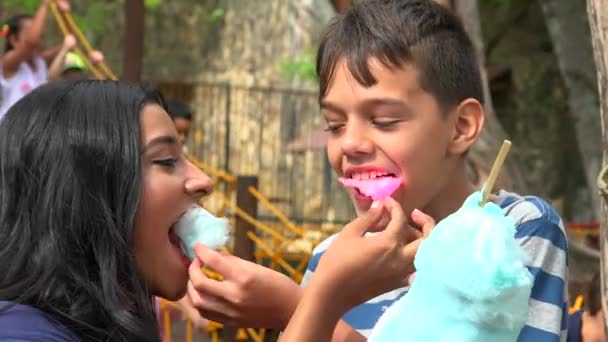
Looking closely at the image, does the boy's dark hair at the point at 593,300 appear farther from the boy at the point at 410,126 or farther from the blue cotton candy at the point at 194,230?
the blue cotton candy at the point at 194,230

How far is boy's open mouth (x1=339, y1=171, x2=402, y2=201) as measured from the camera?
95.7 inches

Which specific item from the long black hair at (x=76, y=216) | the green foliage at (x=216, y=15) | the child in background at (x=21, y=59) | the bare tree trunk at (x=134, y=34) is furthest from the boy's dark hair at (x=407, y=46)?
the green foliage at (x=216, y=15)

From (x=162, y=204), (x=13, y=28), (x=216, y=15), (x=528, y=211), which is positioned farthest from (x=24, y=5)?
(x=528, y=211)

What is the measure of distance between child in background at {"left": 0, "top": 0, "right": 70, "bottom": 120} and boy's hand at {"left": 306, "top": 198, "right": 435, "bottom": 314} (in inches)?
248

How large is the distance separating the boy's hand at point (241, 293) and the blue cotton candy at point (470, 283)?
384 mm

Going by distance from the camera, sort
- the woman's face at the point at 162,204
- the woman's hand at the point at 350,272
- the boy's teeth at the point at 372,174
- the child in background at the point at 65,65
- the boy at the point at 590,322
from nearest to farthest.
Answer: the woman's hand at the point at 350,272, the woman's face at the point at 162,204, the boy's teeth at the point at 372,174, the boy at the point at 590,322, the child in background at the point at 65,65

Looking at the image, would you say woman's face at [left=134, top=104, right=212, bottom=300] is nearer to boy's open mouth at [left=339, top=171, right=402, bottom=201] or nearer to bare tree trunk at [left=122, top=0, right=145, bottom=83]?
boy's open mouth at [left=339, top=171, right=402, bottom=201]

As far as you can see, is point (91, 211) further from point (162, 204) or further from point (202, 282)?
point (202, 282)

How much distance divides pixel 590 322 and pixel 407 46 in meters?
2.34

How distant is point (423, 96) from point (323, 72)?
26 cm

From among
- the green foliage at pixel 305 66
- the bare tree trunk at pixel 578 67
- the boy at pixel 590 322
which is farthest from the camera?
the green foliage at pixel 305 66

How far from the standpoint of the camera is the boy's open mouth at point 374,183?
2.43 meters

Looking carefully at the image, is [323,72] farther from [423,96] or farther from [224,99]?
[224,99]

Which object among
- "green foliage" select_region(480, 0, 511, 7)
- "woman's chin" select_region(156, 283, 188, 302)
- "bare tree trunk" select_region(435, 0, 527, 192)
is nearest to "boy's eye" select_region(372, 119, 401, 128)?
"woman's chin" select_region(156, 283, 188, 302)
